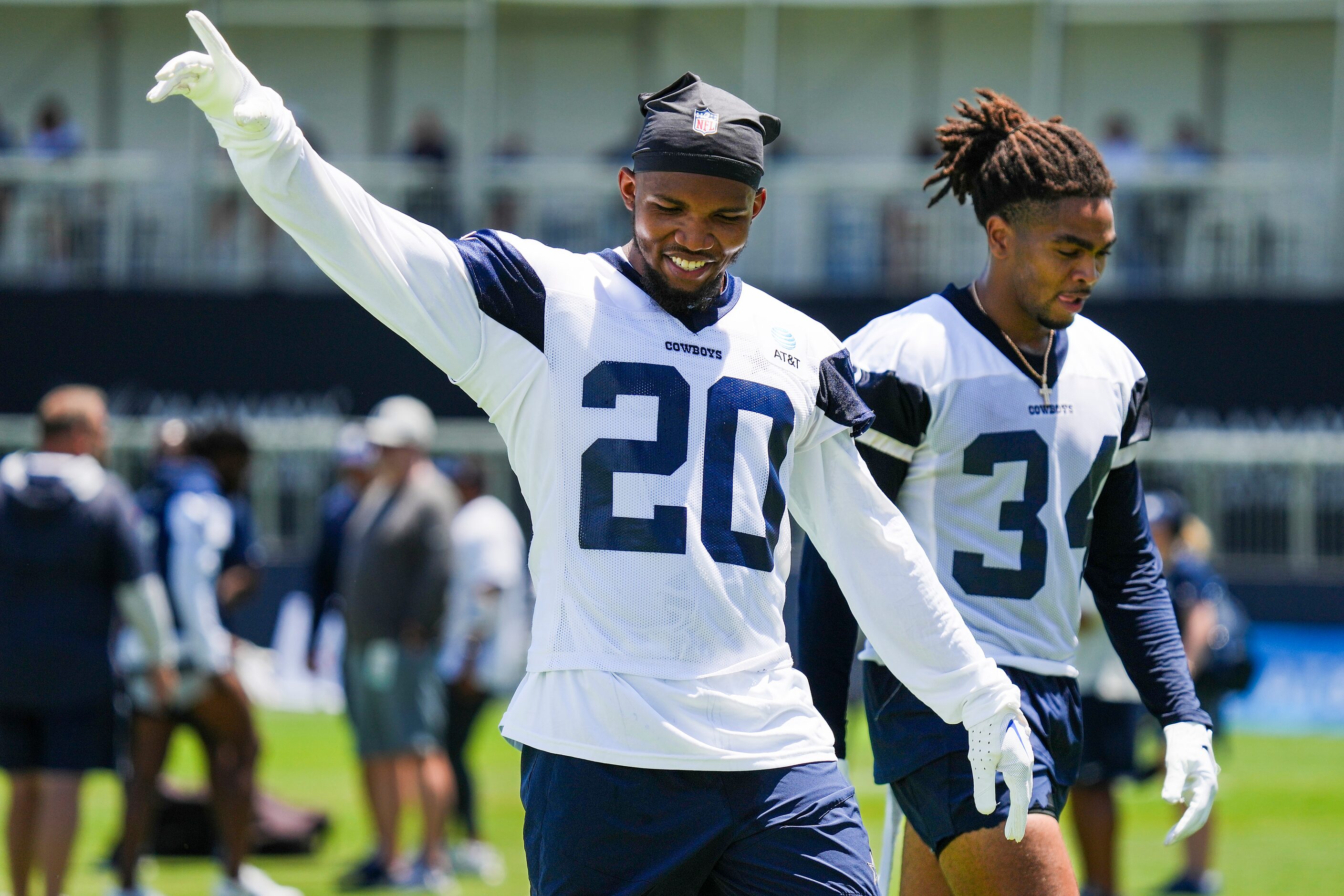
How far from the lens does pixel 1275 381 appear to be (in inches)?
762

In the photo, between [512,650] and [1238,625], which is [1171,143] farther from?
[1238,625]

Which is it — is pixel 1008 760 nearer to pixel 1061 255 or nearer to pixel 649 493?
pixel 649 493

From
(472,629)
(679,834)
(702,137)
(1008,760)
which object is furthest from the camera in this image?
(472,629)

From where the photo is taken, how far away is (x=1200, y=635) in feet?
28.1

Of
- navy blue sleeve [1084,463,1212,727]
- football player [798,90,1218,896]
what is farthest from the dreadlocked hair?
navy blue sleeve [1084,463,1212,727]

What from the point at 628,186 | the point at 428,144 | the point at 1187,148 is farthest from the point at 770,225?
the point at 628,186

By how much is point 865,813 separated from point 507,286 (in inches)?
287

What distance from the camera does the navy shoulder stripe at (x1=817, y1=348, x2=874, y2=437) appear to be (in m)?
3.56

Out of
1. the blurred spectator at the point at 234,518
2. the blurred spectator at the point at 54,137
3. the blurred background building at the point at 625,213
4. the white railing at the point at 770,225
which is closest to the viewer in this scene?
the blurred spectator at the point at 234,518

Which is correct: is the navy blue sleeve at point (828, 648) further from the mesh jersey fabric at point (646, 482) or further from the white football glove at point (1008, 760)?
the mesh jersey fabric at point (646, 482)

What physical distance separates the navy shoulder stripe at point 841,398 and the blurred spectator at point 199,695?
5.15 m

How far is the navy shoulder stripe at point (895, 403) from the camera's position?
403 centimetres

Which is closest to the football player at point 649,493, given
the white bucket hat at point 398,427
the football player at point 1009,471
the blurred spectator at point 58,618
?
the football player at point 1009,471

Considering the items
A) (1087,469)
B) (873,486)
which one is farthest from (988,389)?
(873,486)
